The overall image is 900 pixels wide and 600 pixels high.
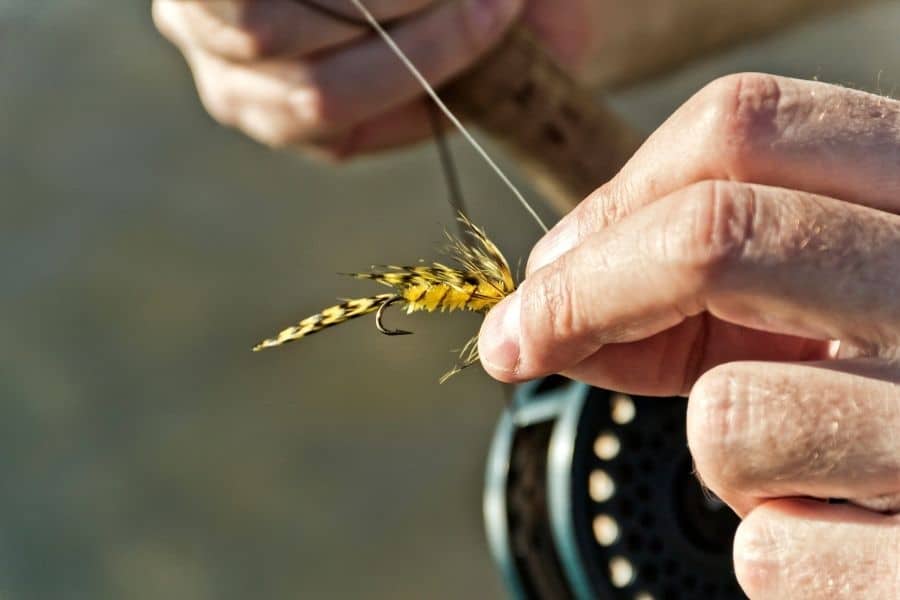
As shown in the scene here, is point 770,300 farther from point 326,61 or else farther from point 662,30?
point 662,30

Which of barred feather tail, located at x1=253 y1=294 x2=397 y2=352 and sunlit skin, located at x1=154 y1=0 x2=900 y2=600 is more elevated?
barred feather tail, located at x1=253 y1=294 x2=397 y2=352

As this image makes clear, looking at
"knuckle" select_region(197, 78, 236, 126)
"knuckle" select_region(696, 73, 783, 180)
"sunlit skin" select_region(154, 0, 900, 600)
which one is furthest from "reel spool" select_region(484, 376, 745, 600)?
"knuckle" select_region(197, 78, 236, 126)

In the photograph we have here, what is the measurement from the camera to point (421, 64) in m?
1.43

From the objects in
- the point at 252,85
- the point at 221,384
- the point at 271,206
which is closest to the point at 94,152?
the point at 271,206

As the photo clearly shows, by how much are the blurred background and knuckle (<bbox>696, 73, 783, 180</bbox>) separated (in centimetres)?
151

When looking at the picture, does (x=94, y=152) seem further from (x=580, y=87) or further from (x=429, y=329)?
(x=580, y=87)

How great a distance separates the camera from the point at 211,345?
9.57 ft

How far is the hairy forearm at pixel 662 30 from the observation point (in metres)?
2.27

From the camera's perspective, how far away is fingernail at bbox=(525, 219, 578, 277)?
97cm

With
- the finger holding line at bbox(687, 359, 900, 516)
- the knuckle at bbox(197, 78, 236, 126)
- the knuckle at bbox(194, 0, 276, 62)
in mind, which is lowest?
the finger holding line at bbox(687, 359, 900, 516)

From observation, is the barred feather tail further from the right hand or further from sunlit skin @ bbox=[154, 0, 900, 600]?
the right hand

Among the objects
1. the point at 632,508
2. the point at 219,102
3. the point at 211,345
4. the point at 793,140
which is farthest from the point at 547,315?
the point at 211,345

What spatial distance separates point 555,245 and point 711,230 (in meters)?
0.21

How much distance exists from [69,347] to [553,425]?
2.03 m
